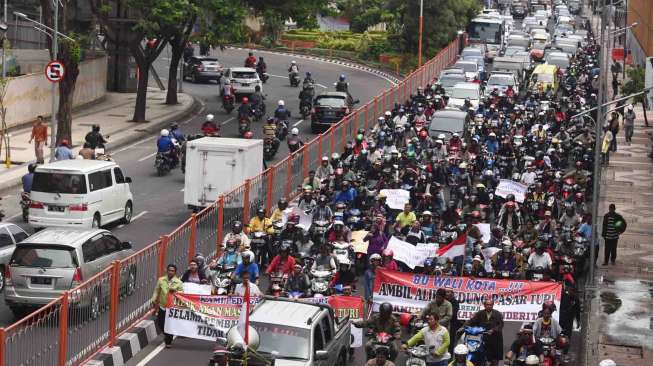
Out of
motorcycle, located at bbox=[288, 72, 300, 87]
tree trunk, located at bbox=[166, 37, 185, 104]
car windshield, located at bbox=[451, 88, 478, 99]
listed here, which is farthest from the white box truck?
motorcycle, located at bbox=[288, 72, 300, 87]

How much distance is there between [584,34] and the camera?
3969 inches

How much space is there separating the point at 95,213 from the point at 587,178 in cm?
1212

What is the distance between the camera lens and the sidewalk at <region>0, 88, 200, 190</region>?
42534mm

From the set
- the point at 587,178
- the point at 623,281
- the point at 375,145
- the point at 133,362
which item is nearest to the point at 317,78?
the point at 375,145

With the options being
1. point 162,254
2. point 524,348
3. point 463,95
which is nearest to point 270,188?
point 162,254

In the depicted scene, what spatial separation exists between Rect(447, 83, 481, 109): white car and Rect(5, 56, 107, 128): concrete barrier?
1491 centimetres

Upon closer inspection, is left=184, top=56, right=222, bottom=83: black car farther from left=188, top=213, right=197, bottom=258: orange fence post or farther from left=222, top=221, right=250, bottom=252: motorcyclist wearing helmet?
left=188, top=213, right=197, bottom=258: orange fence post

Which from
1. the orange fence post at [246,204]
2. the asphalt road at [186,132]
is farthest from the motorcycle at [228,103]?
the orange fence post at [246,204]

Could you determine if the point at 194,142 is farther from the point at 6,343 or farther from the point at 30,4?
the point at 30,4

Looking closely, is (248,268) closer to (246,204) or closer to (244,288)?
(244,288)

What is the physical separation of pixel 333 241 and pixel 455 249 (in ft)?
8.64

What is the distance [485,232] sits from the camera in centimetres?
2684

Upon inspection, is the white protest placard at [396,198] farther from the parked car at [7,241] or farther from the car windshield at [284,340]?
the car windshield at [284,340]

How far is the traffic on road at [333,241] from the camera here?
19594mm
